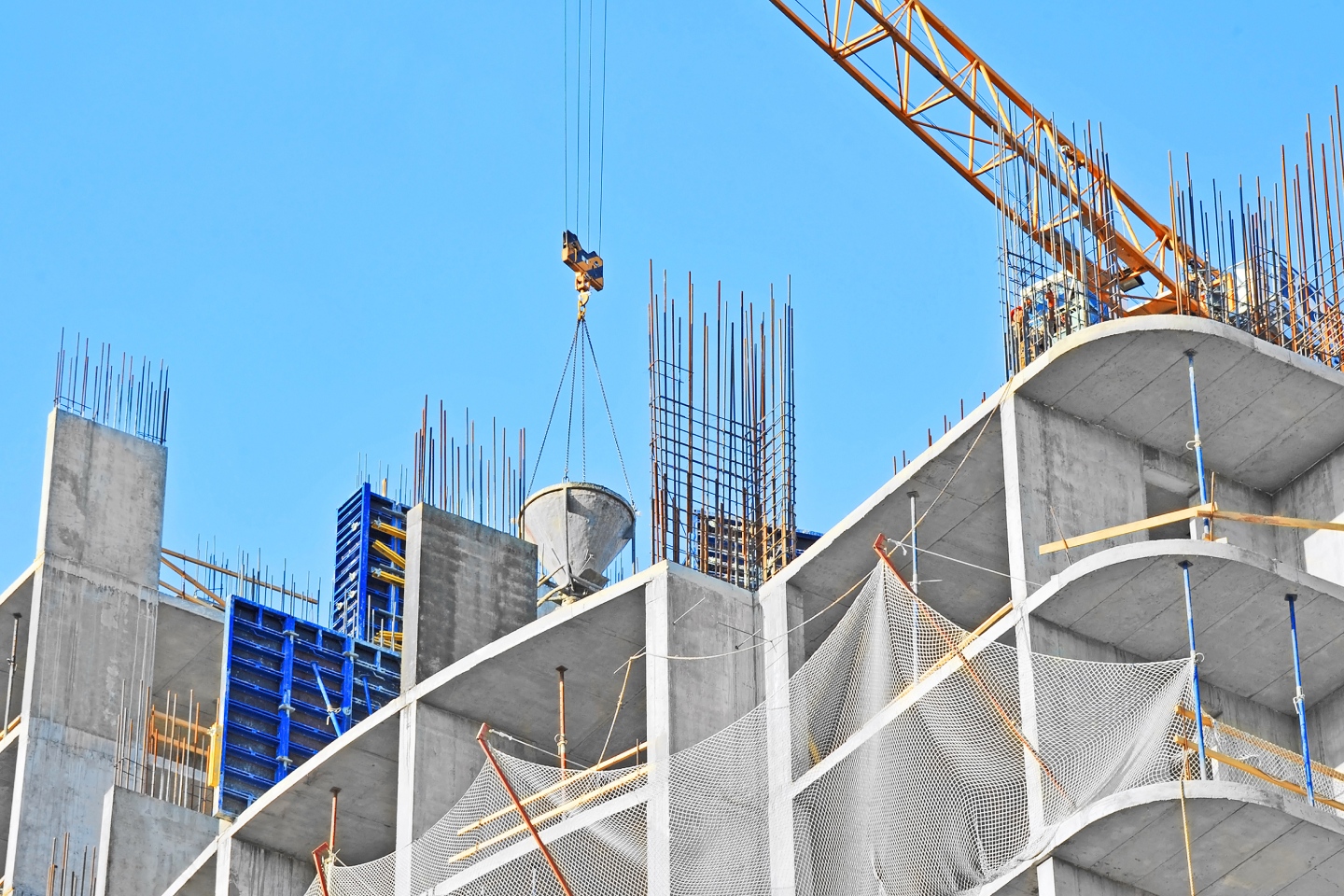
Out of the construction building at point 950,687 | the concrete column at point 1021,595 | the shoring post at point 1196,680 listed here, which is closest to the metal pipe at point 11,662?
the construction building at point 950,687

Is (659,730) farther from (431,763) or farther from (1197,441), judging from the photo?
(1197,441)

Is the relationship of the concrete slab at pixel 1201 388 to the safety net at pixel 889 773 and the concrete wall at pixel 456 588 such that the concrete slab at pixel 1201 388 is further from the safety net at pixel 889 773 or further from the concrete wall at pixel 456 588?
the concrete wall at pixel 456 588

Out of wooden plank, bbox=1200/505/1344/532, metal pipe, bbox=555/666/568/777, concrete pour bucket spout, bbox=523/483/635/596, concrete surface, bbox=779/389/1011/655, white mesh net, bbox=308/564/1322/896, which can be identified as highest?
concrete pour bucket spout, bbox=523/483/635/596

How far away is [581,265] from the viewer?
40.1 metres

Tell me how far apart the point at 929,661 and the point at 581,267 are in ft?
49.7

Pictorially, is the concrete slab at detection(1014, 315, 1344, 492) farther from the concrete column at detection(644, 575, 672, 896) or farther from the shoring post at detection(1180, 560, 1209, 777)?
the concrete column at detection(644, 575, 672, 896)

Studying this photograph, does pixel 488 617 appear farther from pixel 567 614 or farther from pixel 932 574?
pixel 932 574

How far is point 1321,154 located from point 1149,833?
31.8ft

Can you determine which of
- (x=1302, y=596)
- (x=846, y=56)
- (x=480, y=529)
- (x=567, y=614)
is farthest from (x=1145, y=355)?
(x=846, y=56)

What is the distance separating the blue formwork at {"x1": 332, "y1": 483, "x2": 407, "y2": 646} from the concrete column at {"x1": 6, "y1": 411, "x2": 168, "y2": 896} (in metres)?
5.54

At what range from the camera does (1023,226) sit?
30.7 metres

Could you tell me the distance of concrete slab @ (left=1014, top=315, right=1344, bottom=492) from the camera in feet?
86.6

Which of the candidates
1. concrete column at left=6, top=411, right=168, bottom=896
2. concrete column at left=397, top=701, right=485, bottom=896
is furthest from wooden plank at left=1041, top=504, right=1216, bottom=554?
concrete column at left=6, top=411, right=168, bottom=896

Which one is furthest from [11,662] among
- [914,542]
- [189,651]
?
[914,542]
